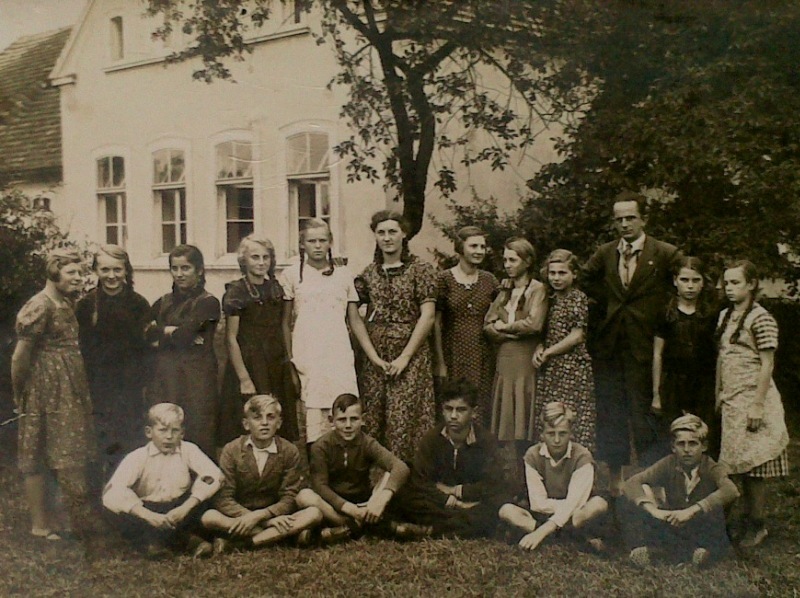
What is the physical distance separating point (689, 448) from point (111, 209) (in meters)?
2.54

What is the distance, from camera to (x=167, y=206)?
4.28m

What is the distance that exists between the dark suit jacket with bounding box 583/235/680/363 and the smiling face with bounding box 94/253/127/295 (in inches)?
75.0

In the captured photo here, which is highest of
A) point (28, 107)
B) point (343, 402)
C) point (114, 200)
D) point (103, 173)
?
point (28, 107)

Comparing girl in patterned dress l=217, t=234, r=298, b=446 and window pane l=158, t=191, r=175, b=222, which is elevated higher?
window pane l=158, t=191, r=175, b=222

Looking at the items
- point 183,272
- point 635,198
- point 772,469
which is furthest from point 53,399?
point 772,469

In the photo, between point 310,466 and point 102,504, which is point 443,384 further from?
point 102,504

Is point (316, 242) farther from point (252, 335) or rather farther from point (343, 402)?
point (343, 402)

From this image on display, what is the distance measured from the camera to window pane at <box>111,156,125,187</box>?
4.26 metres

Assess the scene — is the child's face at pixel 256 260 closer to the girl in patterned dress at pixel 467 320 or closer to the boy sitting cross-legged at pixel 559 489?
the girl in patterned dress at pixel 467 320

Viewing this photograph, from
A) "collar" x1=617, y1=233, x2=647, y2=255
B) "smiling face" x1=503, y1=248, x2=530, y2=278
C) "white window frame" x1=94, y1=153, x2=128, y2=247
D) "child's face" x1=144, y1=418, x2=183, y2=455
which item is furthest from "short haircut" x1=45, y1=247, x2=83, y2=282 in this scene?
"collar" x1=617, y1=233, x2=647, y2=255

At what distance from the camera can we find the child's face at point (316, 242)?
4.22 meters

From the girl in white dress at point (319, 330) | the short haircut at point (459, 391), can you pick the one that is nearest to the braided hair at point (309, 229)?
the girl in white dress at point (319, 330)

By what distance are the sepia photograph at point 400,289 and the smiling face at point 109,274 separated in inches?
0.5

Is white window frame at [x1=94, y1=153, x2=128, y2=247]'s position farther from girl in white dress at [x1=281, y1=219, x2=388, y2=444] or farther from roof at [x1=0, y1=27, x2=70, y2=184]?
girl in white dress at [x1=281, y1=219, x2=388, y2=444]
